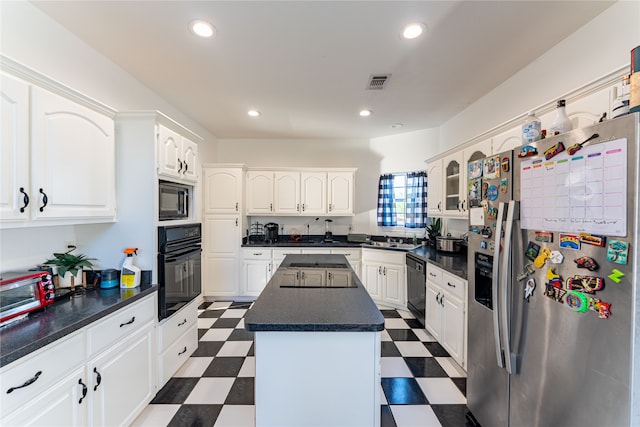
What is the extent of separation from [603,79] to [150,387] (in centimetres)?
339

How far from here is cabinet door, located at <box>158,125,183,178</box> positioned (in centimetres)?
194

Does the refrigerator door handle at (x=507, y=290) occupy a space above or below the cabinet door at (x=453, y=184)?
below

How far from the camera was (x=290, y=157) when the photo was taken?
452 cm

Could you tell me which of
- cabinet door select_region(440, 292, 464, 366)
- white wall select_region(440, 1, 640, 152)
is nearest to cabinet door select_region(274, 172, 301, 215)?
cabinet door select_region(440, 292, 464, 366)

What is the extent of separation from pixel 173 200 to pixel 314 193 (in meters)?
2.33

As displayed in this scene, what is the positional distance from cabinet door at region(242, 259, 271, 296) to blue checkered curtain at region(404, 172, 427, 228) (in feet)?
7.61

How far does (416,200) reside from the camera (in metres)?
3.99

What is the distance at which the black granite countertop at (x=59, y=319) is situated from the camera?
1025 mm

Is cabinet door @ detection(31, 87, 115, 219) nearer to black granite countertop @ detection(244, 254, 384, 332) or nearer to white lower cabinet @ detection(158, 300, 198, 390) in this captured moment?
white lower cabinet @ detection(158, 300, 198, 390)

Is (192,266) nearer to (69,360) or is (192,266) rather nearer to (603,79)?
(69,360)

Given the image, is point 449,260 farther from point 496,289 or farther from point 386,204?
point 386,204

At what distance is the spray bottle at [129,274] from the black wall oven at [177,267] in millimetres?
147

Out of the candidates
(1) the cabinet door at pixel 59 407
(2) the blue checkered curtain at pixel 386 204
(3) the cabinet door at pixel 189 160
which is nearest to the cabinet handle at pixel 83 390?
(1) the cabinet door at pixel 59 407

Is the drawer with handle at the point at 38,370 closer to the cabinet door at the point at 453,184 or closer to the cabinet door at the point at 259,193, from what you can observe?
the cabinet door at the point at 259,193
